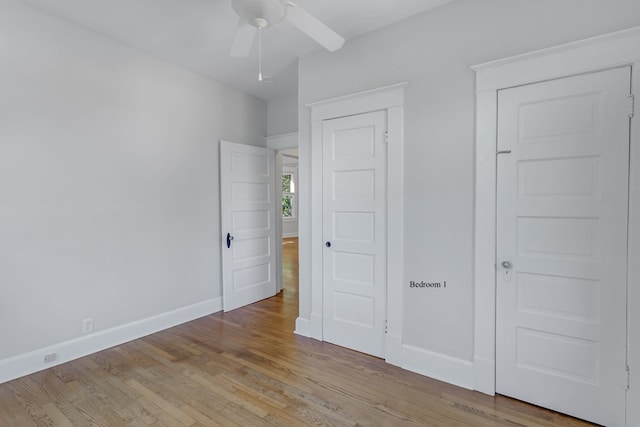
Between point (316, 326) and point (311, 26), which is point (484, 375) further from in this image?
point (311, 26)

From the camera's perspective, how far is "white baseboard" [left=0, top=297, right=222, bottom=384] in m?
2.40

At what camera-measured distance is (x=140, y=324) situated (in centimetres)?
318

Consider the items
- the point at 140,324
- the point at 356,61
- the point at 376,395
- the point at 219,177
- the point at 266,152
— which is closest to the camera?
the point at 376,395

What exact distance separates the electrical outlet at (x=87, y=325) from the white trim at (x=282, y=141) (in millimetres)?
2978

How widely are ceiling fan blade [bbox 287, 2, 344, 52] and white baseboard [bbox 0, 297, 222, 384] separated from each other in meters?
3.12

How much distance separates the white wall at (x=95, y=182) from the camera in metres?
2.40

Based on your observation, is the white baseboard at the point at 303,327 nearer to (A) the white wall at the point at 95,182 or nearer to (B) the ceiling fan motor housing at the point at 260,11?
(A) the white wall at the point at 95,182

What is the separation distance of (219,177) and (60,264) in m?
1.85

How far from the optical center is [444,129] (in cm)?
239

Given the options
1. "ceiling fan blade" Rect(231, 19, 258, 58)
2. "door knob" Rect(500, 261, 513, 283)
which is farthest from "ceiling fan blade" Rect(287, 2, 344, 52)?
"door knob" Rect(500, 261, 513, 283)

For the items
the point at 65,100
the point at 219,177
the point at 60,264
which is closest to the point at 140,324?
the point at 60,264

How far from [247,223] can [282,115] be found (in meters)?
1.65

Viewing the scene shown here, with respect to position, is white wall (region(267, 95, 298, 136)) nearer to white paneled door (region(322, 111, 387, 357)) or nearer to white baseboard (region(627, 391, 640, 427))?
white paneled door (region(322, 111, 387, 357))

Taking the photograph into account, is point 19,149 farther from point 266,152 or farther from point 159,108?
point 266,152
